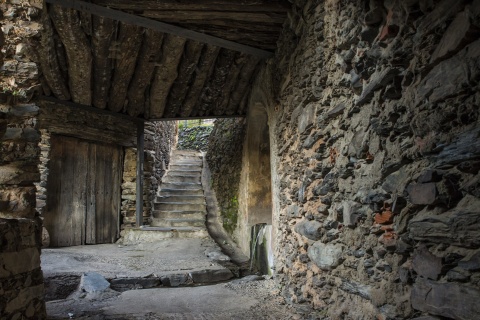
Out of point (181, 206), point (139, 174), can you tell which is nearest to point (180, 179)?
point (181, 206)

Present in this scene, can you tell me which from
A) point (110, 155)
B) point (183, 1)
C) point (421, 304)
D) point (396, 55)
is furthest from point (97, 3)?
point (110, 155)

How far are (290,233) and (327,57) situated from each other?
170 centimetres

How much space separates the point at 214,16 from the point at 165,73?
70.5 inches

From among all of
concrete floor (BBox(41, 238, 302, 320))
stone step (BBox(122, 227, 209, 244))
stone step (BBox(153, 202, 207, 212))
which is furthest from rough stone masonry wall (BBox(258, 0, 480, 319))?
stone step (BBox(153, 202, 207, 212))

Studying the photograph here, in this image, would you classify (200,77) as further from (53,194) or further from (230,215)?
(53,194)

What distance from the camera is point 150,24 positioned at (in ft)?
11.7

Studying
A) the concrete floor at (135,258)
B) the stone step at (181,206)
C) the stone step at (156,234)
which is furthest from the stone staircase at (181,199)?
the concrete floor at (135,258)

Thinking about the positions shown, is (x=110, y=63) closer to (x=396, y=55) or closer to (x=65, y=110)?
(x=65, y=110)

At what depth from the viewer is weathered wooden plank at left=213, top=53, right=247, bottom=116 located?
→ 4.86m

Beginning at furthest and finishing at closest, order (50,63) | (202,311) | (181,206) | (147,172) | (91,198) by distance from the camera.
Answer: (181,206) < (147,172) < (91,198) < (50,63) < (202,311)

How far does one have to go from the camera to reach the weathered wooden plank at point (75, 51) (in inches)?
145

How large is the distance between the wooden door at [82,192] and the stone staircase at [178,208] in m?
0.56

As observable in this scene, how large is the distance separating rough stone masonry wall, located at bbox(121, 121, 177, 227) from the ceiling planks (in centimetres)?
100

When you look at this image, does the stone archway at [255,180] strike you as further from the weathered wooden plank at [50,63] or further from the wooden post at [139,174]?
the weathered wooden plank at [50,63]
